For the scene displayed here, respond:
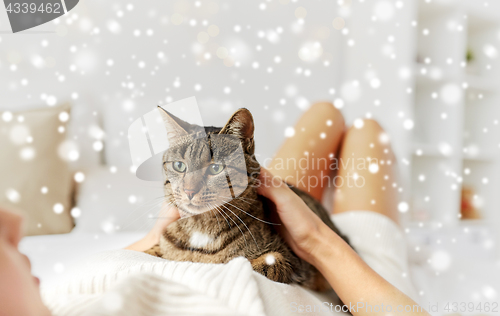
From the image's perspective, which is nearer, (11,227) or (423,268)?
(11,227)

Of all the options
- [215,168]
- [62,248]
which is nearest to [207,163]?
[215,168]

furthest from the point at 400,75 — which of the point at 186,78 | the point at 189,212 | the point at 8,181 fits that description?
the point at 8,181

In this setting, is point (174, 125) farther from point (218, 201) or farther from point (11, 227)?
point (11, 227)

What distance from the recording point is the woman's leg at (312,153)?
1233 mm

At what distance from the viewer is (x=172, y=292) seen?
34cm

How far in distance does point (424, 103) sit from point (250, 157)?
1824 mm

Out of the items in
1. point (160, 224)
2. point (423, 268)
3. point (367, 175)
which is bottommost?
point (423, 268)

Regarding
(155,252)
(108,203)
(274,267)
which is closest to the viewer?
(274,267)

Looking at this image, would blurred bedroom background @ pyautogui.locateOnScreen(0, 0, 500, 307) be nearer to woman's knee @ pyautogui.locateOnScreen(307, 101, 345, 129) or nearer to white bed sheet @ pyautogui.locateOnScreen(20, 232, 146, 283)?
white bed sheet @ pyautogui.locateOnScreen(20, 232, 146, 283)

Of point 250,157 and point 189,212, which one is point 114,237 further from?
point 250,157

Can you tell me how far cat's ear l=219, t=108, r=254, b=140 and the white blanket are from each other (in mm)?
273

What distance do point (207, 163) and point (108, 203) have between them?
61cm

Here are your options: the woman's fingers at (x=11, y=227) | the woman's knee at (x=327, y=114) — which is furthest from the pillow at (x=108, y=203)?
the woman's knee at (x=327, y=114)

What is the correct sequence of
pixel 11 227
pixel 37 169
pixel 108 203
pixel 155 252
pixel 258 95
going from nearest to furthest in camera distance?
pixel 11 227, pixel 155 252, pixel 37 169, pixel 108 203, pixel 258 95
